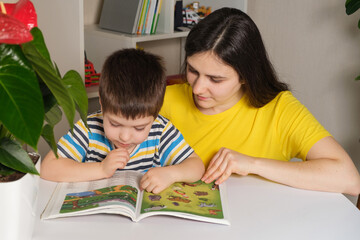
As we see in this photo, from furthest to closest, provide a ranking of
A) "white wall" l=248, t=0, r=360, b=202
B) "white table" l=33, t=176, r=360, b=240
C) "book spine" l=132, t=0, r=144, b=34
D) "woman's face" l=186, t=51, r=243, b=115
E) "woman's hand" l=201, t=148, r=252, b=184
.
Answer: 1. "white wall" l=248, t=0, r=360, b=202
2. "book spine" l=132, t=0, r=144, b=34
3. "woman's face" l=186, t=51, r=243, b=115
4. "woman's hand" l=201, t=148, r=252, b=184
5. "white table" l=33, t=176, r=360, b=240

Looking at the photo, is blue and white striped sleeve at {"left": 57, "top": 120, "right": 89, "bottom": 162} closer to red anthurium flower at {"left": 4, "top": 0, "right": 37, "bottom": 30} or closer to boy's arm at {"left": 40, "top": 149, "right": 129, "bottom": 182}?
boy's arm at {"left": 40, "top": 149, "right": 129, "bottom": 182}

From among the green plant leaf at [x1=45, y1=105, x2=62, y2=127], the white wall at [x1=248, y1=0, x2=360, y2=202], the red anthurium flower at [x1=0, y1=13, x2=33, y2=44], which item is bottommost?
the white wall at [x1=248, y1=0, x2=360, y2=202]

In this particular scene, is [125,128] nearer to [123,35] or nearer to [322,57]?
[123,35]

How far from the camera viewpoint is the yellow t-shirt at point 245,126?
5.23 ft

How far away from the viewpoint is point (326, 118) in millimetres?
2852

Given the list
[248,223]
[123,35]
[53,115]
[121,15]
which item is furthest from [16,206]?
[121,15]

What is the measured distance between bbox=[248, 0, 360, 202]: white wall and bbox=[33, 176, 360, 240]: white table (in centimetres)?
153

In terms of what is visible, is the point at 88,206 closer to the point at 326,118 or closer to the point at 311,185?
the point at 311,185

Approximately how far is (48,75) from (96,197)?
0.48m

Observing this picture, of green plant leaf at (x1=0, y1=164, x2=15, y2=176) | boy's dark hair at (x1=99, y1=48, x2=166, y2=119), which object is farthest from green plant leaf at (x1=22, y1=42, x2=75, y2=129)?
boy's dark hair at (x1=99, y1=48, x2=166, y2=119)

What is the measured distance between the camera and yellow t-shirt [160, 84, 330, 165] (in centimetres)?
159

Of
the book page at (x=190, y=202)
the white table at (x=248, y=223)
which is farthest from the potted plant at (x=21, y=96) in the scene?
the book page at (x=190, y=202)

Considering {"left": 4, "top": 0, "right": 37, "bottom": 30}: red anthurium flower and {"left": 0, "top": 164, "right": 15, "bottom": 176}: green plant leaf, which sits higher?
{"left": 4, "top": 0, "right": 37, "bottom": 30}: red anthurium flower

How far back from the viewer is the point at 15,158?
85 centimetres
